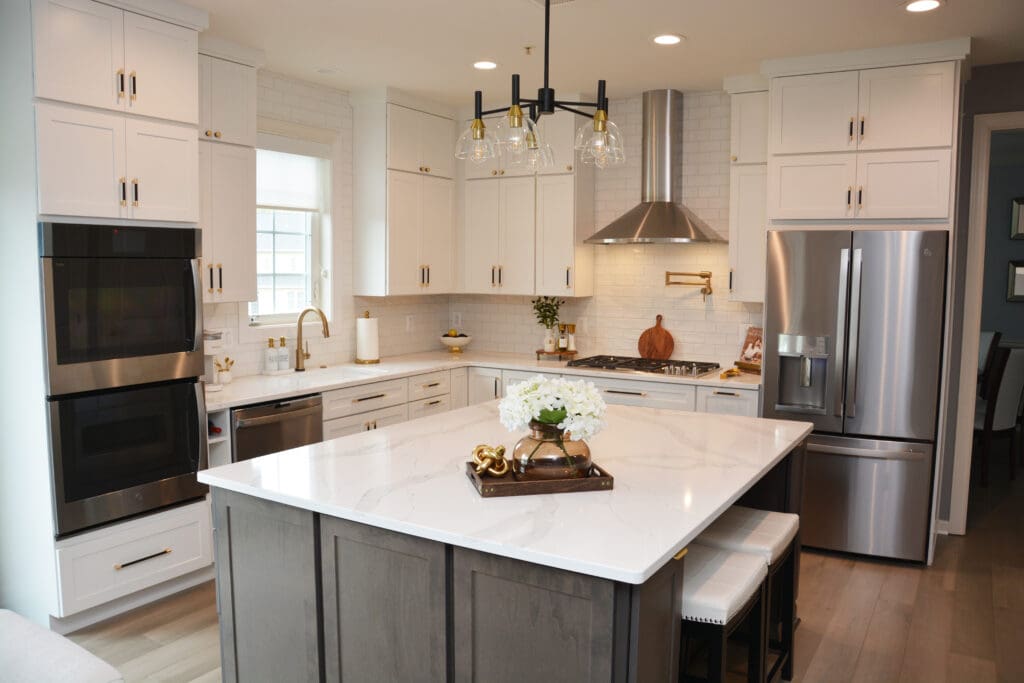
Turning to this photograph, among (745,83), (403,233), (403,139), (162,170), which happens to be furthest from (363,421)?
(745,83)

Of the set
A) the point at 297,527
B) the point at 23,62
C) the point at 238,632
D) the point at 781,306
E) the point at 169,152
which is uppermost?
the point at 23,62

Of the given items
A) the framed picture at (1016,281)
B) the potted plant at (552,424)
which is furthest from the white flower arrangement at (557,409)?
the framed picture at (1016,281)

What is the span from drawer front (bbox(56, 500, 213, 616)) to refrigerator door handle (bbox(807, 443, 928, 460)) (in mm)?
3219

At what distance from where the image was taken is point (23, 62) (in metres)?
3.21

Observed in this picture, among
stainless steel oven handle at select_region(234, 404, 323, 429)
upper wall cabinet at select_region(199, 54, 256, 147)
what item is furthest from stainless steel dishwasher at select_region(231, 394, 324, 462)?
upper wall cabinet at select_region(199, 54, 256, 147)

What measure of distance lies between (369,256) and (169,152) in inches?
76.2

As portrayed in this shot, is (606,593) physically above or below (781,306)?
below

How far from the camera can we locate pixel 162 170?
12.0ft

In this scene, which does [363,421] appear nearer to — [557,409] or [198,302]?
[198,302]

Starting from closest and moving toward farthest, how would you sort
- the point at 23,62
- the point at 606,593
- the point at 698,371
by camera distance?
the point at 606,593 → the point at 23,62 → the point at 698,371

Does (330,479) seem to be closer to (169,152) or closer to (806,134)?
(169,152)

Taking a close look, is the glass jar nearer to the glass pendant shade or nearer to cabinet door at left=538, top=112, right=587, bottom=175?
the glass pendant shade

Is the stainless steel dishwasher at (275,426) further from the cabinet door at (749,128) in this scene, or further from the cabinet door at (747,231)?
the cabinet door at (749,128)

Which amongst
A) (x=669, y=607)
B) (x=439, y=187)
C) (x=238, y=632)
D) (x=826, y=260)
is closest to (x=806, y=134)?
(x=826, y=260)
